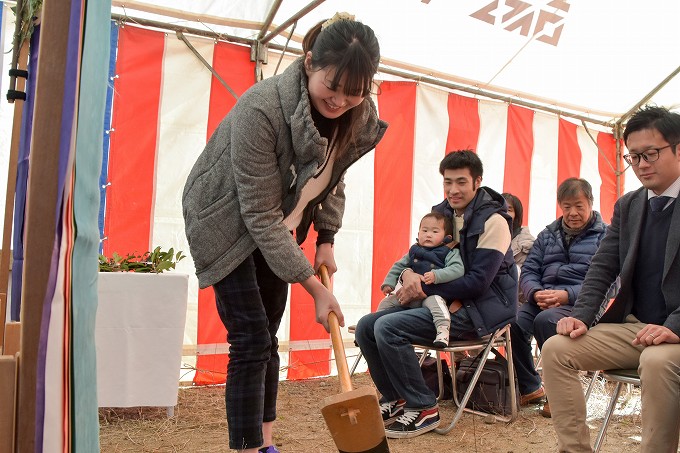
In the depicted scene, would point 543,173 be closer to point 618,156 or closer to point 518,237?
point 618,156

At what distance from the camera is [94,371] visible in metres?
0.90

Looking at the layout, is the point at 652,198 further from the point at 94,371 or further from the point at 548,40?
the point at 548,40

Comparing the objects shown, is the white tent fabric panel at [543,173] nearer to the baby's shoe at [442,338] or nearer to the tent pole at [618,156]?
the tent pole at [618,156]

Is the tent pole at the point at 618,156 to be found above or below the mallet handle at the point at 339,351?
above

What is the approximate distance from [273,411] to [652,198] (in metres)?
1.65

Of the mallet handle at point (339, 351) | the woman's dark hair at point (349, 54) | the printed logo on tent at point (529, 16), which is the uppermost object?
the printed logo on tent at point (529, 16)

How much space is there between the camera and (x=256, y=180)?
1.70 meters

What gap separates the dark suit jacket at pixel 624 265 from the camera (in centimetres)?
225

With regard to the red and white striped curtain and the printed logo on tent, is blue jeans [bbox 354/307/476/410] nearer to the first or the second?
the red and white striped curtain

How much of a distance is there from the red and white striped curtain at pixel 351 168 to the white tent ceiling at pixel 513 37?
0.56 ft

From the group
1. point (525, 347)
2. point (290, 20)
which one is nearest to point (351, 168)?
point (290, 20)

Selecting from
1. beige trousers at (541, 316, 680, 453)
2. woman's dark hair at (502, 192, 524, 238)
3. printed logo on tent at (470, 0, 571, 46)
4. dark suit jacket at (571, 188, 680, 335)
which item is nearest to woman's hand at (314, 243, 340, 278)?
beige trousers at (541, 316, 680, 453)

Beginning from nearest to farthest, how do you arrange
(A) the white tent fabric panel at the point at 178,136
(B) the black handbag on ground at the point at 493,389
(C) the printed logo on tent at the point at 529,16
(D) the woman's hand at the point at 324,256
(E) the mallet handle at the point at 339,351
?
(E) the mallet handle at the point at 339,351 < (D) the woman's hand at the point at 324,256 < (B) the black handbag on ground at the point at 493,389 < (A) the white tent fabric panel at the point at 178,136 < (C) the printed logo on tent at the point at 529,16

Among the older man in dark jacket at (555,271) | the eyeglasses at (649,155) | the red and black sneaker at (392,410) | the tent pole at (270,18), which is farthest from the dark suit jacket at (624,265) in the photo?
the tent pole at (270,18)
